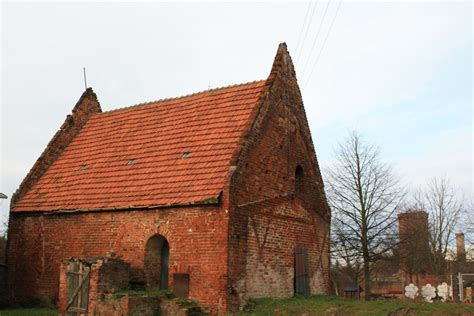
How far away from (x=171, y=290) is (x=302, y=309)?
372cm

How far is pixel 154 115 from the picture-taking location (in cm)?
1938

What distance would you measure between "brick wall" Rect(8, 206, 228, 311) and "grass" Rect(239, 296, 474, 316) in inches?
52.0

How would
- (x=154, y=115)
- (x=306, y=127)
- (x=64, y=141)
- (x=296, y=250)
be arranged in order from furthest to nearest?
(x=64, y=141), (x=154, y=115), (x=306, y=127), (x=296, y=250)

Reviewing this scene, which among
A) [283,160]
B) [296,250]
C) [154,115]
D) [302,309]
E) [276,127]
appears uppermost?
[154,115]

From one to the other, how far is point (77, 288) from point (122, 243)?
6.35ft

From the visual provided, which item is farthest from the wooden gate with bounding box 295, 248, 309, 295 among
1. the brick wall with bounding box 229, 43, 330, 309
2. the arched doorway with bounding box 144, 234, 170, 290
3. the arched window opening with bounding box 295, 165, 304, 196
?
the arched doorway with bounding box 144, 234, 170, 290

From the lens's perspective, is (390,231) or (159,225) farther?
(390,231)

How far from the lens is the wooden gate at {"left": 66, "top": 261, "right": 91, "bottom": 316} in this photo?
533 inches

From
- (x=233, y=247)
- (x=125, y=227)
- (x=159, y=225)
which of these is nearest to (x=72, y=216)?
(x=125, y=227)

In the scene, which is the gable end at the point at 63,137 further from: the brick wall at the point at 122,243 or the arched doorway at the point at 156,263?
the arched doorway at the point at 156,263

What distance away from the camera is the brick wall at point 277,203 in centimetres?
1348

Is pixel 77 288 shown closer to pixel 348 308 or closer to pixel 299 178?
pixel 348 308

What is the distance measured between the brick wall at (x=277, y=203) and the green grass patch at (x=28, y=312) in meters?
6.39

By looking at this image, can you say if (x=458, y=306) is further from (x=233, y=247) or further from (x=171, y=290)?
(x=171, y=290)
